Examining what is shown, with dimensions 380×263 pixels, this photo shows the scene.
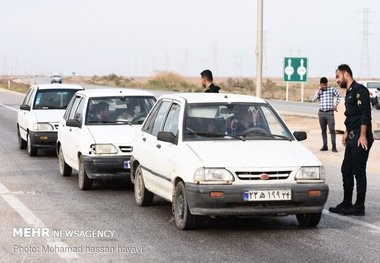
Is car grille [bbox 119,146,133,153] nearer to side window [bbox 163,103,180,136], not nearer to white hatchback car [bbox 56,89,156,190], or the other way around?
white hatchback car [bbox 56,89,156,190]

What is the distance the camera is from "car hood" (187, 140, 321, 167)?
8250mm

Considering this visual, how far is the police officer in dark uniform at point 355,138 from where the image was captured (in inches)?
381

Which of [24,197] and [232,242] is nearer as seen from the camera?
[232,242]

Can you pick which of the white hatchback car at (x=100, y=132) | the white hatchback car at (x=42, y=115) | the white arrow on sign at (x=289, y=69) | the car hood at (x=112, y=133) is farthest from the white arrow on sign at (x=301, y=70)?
the car hood at (x=112, y=133)

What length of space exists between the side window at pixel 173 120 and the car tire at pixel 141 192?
3.17 ft

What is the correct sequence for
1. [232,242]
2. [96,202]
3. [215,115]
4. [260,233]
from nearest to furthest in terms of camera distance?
[232,242] < [260,233] < [215,115] < [96,202]

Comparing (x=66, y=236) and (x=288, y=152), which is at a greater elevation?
(x=288, y=152)

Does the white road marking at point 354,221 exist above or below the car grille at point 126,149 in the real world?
below

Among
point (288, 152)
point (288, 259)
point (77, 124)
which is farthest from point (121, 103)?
point (288, 259)

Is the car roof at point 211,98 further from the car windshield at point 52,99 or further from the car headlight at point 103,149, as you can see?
the car windshield at point 52,99

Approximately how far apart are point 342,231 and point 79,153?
486 cm

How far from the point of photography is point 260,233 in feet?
28.0

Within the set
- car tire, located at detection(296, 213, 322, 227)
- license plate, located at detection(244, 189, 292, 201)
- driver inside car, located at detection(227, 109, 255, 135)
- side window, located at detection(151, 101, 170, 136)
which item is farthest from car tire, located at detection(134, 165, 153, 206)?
license plate, located at detection(244, 189, 292, 201)

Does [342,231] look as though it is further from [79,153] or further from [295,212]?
[79,153]
